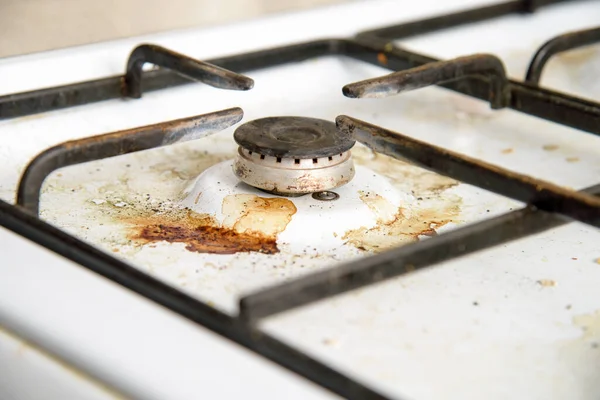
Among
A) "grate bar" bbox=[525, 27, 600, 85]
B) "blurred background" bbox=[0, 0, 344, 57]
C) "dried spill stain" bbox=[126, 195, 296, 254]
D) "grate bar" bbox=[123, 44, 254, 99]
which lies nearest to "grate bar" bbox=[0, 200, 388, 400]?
"dried spill stain" bbox=[126, 195, 296, 254]

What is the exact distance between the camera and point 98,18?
34.8 inches

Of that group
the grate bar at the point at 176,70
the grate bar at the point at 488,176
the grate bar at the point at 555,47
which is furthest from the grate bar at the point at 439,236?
the grate bar at the point at 555,47

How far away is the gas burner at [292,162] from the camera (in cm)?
→ 63

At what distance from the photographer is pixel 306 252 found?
59 cm

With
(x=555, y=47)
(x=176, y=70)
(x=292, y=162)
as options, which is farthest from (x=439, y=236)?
A: (x=555, y=47)

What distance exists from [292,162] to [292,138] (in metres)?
0.04

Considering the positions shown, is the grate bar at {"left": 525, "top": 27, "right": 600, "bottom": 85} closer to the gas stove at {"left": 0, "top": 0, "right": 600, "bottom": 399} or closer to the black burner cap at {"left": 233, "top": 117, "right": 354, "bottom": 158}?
the gas stove at {"left": 0, "top": 0, "right": 600, "bottom": 399}

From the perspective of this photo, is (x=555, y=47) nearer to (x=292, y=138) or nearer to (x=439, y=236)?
(x=292, y=138)

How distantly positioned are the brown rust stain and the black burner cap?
1.7 inches

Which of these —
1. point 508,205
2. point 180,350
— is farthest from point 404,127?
point 180,350

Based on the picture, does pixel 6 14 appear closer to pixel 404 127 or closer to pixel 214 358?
pixel 404 127

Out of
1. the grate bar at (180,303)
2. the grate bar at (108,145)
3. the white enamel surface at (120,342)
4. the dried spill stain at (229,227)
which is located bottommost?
the dried spill stain at (229,227)

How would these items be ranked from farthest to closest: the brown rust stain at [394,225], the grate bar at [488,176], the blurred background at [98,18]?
the blurred background at [98,18]
the brown rust stain at [394,225]
the grate bar at [488,176]

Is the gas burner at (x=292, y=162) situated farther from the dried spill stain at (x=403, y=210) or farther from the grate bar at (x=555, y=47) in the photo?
the grate bar at (x=555, y=47)
